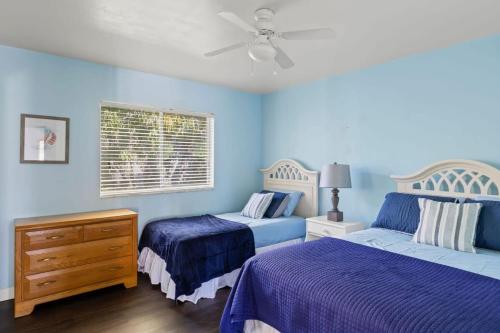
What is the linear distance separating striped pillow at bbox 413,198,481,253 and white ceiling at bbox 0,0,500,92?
57.0 inches

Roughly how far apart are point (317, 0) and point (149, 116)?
252 cm

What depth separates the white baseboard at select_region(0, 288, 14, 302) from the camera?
284 centimetres

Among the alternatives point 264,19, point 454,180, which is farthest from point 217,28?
point 454,180

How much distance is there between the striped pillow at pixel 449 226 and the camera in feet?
7.27

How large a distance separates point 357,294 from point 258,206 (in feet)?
7.90

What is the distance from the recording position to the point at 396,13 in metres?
2.20

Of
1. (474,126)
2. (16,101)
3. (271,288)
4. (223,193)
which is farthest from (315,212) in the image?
(16,101)

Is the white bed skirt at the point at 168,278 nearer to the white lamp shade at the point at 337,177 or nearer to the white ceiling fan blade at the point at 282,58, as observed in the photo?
the white lamp shade at the point at 337,177

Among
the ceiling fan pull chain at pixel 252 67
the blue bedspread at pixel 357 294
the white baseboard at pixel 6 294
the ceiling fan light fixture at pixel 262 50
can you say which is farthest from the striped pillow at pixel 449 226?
the white baseboard at pixel 6 294

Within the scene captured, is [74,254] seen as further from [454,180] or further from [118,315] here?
[454,180]

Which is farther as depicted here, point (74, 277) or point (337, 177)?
point (337, 177)

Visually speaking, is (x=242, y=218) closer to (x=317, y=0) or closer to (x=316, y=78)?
(x=316, y=78)

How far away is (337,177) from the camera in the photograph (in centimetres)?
339

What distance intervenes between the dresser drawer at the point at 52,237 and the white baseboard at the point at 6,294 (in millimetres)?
630
